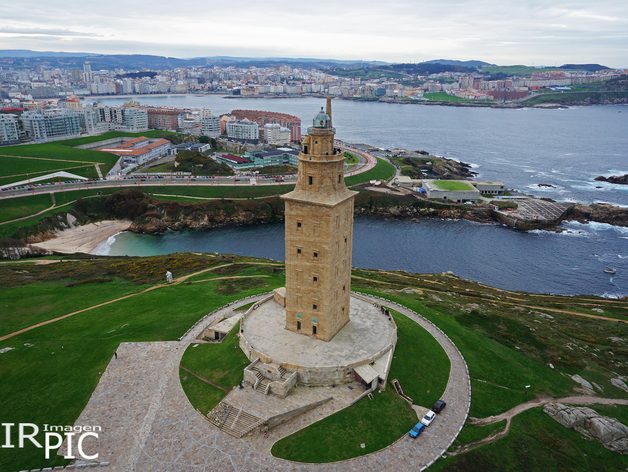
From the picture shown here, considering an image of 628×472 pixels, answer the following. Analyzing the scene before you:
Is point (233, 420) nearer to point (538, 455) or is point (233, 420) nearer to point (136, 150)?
point (538, 455)

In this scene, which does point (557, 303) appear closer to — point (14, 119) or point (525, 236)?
point (525, 236)

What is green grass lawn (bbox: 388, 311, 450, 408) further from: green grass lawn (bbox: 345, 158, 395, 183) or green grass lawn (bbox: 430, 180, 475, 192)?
A: green grass lawn (bbox: 345, 158, 395, 183)

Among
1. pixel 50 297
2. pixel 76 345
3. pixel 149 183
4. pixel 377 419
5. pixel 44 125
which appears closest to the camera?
pixel 377 419

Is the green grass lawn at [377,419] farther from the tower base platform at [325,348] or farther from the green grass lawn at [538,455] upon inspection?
the green grass lawn at [538,455]

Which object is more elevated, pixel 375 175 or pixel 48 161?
pixel 48 161

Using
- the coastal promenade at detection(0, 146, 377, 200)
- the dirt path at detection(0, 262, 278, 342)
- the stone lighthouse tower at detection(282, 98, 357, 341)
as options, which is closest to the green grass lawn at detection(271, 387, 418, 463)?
the stone lighthouse tower at detection(282, 98, 357, 341)

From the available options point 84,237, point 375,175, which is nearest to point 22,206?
point 84,237

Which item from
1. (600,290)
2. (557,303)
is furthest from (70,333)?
(600,290)

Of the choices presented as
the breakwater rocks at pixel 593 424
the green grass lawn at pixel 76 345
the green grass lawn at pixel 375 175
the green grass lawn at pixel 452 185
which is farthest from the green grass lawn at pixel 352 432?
the green grass lawn at pixel 375 175
